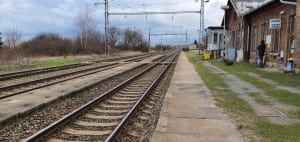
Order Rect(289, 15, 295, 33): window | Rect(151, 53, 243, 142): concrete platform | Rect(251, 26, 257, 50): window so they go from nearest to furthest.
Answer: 1. Rect(151, 53, 243, 142): concrete platform
2. Rect(289, 15, 295, 33): window
3. Rect(251, 26, 257, 50): window

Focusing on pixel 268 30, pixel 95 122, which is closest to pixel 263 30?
pixel 268 30

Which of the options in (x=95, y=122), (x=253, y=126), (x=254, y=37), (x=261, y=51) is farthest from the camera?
(x=254, y=37)

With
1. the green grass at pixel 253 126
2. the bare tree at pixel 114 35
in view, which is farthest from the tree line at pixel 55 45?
the green grass at pixel 253 126

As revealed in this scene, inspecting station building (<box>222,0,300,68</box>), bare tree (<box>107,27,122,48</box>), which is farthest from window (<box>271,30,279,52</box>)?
bare tree (<box>107,27,122,48</box>)

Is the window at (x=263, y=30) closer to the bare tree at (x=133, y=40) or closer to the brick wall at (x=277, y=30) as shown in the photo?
the brick wall at (x=277, y=30)

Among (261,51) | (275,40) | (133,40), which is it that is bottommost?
(261,51)

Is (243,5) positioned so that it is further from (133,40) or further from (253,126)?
(133,40)

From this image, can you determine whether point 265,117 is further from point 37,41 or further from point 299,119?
point 37,41

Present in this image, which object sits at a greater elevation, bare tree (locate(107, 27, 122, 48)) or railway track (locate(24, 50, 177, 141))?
bare tree (locate(107, 27, 122, 48))

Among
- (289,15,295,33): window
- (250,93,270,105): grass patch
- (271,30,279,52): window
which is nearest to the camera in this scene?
(250,93,270,105): grass patch

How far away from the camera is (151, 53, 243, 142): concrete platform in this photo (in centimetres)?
708

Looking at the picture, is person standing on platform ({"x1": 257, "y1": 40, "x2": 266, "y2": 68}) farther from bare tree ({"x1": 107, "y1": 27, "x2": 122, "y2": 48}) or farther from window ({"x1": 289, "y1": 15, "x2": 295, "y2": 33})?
bare tree ({"x1": 107, "y1": 27, "x2": 122, "y2": 48})

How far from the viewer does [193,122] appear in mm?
8469

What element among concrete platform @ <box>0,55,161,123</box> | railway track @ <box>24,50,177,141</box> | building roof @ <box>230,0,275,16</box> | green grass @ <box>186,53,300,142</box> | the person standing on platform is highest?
building roof @ <box>230,0,275,16</box>
